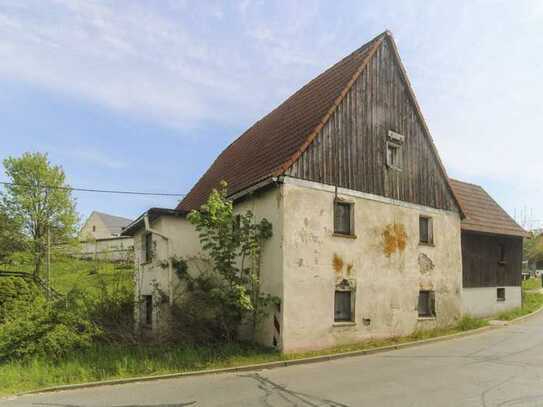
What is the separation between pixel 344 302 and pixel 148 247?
725 centimetres

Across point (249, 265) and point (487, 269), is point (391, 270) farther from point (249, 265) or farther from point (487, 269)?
point (487, 269)

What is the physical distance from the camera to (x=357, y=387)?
827 centimetres

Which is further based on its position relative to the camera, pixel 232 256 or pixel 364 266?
pixel 364 266

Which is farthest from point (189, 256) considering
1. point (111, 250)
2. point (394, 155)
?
point (111, 250)

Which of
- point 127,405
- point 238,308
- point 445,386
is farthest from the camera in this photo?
point 238,308

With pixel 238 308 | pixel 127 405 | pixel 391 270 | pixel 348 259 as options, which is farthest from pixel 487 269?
pixel 127 405

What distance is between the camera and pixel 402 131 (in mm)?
16109

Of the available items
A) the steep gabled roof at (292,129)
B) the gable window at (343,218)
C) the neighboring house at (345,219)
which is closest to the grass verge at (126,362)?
the neighboring house at (345,219)

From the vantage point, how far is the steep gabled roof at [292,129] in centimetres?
1362

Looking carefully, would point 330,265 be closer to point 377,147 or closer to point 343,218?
point 343,218

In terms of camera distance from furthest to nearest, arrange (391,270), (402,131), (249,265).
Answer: (402,131)
(391,270)
(249,265)

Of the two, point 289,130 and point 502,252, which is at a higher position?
point 289,130

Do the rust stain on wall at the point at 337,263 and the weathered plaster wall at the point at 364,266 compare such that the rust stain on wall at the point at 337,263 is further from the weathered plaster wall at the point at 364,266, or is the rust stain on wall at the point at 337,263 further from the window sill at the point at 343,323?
the window sill at the point at 343,323

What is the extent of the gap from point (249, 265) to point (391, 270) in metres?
4.81
